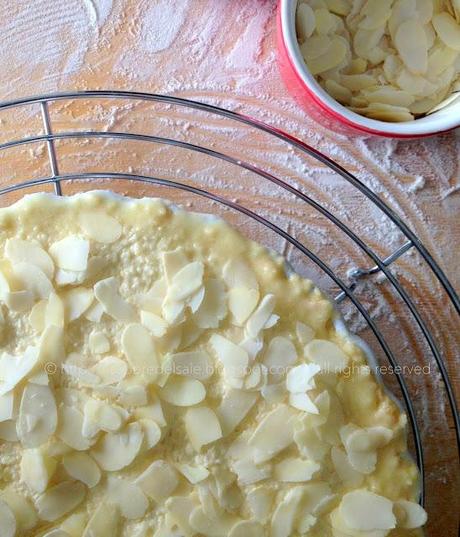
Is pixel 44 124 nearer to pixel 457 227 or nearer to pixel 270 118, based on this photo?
pixel 270 118

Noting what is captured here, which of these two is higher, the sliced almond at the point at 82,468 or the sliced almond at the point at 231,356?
the sliced almond at the point at 231,356

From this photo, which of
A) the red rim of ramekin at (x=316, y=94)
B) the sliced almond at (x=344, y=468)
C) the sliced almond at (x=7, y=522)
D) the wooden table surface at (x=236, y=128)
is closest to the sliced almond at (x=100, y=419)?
the sliced almond at (x=7, y=522)

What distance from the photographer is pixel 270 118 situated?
0.91 meters

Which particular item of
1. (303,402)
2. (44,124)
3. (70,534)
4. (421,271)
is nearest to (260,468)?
(303,402)

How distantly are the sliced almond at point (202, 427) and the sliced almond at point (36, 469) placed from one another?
5.4 inches

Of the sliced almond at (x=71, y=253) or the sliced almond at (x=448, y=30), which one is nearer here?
the sliced almond at (x=71, y=253)

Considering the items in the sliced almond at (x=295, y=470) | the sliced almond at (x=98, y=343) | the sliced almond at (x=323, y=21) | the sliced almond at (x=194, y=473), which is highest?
the sliced almond at (x=323, y=21)

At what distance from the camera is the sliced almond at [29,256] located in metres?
0.69

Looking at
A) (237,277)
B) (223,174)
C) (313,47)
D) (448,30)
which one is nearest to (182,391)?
(237,277)

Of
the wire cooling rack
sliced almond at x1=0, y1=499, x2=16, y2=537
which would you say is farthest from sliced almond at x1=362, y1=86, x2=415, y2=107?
sliced almond at x1=0, y1=499, x2=16, y2=537

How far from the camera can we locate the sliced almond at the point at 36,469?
674mm

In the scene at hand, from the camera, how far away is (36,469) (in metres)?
0.67

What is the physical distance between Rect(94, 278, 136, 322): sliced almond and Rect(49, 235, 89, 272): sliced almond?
27mm

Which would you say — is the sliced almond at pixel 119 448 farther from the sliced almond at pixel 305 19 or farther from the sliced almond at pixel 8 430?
the sliced almond at pixel 305 19
